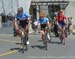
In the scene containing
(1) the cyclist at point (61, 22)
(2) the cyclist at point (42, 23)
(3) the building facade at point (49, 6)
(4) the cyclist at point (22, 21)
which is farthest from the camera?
(3) the building facade at point (49, 6)

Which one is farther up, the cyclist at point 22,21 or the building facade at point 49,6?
the cyclist at point 22,21

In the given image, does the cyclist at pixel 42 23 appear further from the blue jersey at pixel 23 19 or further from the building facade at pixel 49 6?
the building facade at pixel 49 6

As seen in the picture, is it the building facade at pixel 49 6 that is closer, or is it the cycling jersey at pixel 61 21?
the cycling jersey at pixel 61 21

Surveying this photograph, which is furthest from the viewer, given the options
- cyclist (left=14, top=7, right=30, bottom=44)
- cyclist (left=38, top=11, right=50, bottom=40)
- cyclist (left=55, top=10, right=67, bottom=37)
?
cyclist (left=55, top=10, right=67, bottom=37)

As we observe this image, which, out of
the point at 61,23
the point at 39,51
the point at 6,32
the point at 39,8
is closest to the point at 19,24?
the point at 39,51

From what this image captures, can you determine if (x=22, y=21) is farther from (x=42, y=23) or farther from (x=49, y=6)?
(x=49, y=6)

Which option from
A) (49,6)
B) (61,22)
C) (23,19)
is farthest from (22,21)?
(49,6)

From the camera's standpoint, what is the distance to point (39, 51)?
52.1ft

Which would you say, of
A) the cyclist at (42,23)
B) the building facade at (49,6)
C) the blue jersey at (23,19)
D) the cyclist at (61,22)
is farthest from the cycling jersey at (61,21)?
the building facade at (49,6)

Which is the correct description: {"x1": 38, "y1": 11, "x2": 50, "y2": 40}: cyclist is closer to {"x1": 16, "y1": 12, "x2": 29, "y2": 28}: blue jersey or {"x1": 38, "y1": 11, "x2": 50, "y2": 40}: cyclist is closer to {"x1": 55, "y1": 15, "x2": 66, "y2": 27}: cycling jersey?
{"x1": 16, "y1": 12, "x2": 29, "y2": 28}: blue jersey

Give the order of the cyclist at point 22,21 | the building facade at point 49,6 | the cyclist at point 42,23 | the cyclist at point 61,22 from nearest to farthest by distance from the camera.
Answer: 1. the cyclist at point 22,21
2. the cyclist at point 42,23
3. the cyclist at point 61,22
4. the building facade at point 49,6

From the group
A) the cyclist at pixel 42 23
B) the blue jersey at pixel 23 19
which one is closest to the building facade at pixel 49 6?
the cyclist at pixel 42 23

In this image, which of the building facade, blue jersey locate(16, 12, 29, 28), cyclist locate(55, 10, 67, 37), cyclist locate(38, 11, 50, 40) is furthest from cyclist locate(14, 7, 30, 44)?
the building facade

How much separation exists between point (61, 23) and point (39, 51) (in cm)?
328
